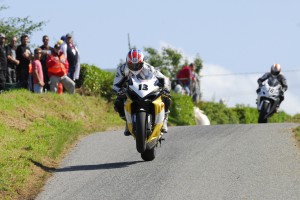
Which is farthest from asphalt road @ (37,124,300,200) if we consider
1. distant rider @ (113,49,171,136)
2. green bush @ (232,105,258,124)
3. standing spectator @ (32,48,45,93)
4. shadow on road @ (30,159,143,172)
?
green bush @ (232,105,258,124)

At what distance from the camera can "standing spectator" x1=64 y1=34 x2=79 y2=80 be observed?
25022 millimetres

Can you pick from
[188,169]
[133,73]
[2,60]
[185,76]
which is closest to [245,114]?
[185,76]

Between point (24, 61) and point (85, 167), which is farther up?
point (24, 61)

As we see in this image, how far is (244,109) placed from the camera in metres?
40.3

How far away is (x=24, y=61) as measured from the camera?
77.6ft

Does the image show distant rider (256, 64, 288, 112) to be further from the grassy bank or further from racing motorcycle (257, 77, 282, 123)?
the grassy bank

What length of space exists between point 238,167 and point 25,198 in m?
3.66

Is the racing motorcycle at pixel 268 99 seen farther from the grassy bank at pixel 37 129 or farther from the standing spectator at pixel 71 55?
the standing spectator at pixel 71 55

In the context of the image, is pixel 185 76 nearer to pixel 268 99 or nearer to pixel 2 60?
pixel 268 99

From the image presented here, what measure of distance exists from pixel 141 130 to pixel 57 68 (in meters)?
8.60

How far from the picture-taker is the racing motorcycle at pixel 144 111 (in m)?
15.8

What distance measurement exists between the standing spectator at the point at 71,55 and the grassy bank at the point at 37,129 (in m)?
0.75

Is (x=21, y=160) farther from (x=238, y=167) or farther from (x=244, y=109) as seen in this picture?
(x=244, y=109)

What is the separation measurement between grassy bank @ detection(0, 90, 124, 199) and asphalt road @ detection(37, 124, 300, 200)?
31 cm
